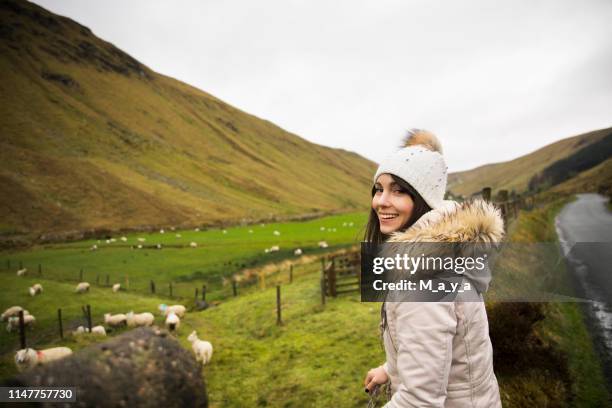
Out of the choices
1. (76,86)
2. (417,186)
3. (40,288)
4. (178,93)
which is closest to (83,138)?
(76,86)

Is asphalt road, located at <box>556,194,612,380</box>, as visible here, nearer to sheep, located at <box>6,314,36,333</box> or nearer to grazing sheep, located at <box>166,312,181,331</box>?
grazing sheep, located at <box>166,312,181,331</box>

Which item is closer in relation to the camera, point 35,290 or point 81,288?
point 35,290

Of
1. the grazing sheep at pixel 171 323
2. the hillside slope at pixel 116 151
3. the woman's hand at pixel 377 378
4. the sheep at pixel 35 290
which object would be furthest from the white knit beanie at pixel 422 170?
the hillside slope at pixel 116 151

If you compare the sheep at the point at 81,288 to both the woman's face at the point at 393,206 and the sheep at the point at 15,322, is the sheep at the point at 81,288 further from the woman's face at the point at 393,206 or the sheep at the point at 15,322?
the woman's face at the point at 393,206

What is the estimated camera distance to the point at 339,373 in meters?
7.76

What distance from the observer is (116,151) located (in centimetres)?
8494

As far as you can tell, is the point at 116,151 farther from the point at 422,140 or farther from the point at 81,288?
the point at 422,140

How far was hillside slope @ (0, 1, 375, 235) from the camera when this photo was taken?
58688mm

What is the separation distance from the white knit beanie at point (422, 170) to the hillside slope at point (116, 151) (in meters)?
59.2

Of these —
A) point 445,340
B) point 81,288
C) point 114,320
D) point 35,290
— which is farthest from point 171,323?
point 35,290

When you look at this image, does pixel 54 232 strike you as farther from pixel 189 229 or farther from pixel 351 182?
pixel 351 182

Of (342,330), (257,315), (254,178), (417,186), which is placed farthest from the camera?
(254,178)

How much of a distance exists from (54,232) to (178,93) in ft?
421

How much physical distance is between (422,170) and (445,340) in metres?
1.17
